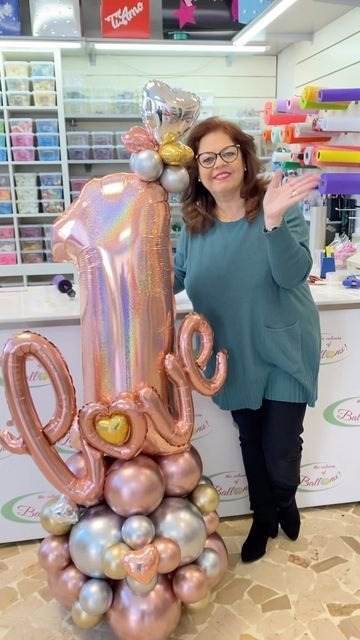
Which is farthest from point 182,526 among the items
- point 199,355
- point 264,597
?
point 264,597

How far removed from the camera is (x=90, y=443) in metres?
1.22

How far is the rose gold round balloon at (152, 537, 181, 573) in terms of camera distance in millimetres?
1220

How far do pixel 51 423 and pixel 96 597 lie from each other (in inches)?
16.6

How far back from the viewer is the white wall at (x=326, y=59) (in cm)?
290

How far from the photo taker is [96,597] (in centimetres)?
126

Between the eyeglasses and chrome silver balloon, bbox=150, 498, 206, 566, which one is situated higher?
the eyeglasses

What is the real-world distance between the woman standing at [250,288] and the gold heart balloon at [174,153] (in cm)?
17

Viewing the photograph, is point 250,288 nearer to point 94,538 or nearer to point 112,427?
point 112,427

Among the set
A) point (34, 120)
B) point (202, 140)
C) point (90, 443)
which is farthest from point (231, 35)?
point (90, 443)

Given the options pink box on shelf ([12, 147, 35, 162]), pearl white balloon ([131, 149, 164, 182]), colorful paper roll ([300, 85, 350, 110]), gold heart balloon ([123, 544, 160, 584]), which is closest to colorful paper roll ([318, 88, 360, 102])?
colorful paper roll ([300, 85, 350, 110])

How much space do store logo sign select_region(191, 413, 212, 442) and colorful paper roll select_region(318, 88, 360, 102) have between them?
1178mm

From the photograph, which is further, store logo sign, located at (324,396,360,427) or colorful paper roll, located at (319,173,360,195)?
store logo sign, located at (324,396,360,427)

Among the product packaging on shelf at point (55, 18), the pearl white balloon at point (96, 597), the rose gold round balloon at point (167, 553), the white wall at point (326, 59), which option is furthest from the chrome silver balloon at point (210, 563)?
the product packaging on shelf at point (55, 18)

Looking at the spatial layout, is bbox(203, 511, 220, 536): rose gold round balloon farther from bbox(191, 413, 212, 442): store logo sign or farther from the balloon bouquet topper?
bbox(191, 413, 212, 442): store logo sign
